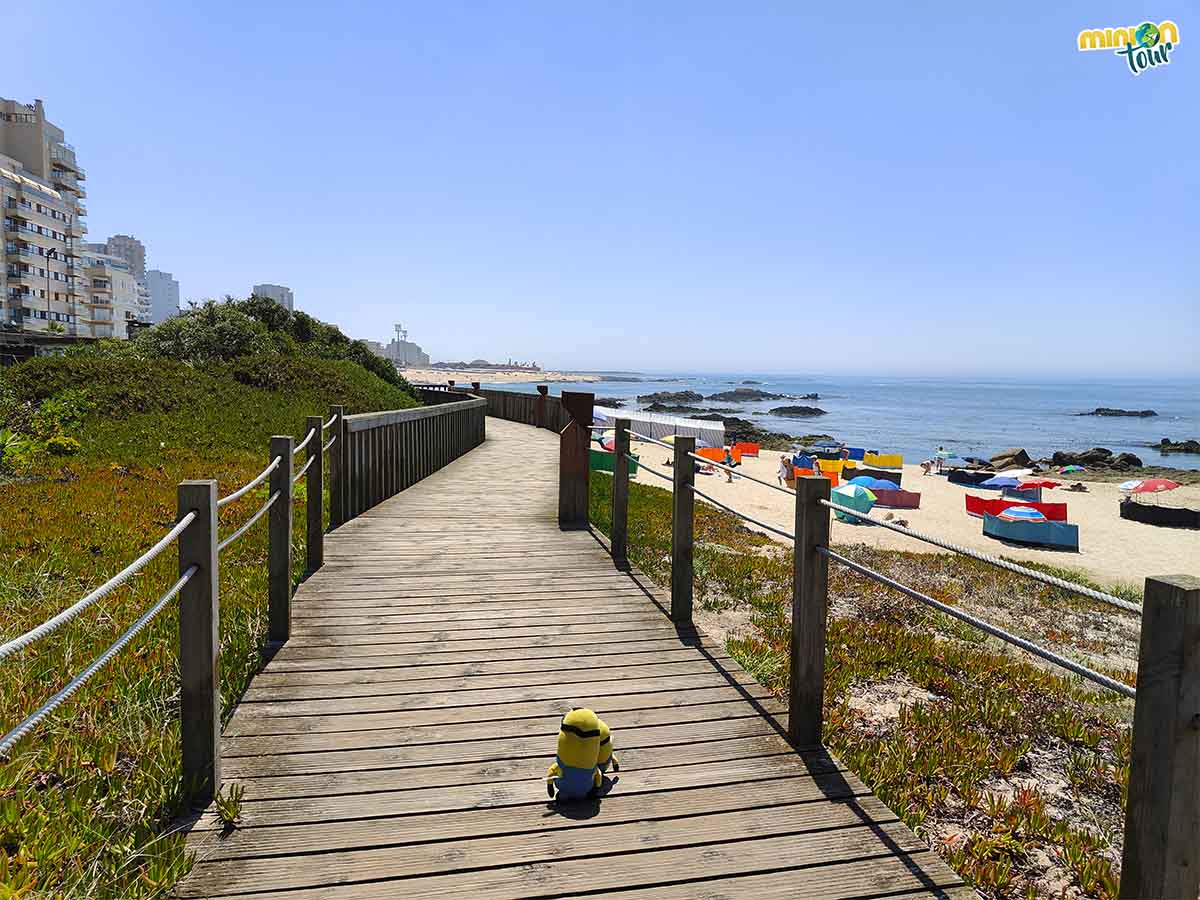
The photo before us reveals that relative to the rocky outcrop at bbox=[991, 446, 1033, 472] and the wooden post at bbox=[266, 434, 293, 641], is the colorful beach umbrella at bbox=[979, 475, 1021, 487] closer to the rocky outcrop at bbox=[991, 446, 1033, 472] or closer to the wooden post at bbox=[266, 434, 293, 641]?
the rocky outcrop at bbox=[991, 446, 1033, 472]

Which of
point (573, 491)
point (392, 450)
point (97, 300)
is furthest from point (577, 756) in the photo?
point (97, 300)

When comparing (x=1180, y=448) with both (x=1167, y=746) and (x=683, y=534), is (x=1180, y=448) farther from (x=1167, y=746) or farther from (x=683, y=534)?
(x=1167, y=746)

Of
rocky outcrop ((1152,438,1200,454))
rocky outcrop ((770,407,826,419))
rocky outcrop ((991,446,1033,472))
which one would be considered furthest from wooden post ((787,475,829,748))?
rocky outcrop ((770,407,826,419))

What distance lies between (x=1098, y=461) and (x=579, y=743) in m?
51.4

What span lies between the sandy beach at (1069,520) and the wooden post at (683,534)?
395 inches

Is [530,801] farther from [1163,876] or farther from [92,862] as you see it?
[1163,876]

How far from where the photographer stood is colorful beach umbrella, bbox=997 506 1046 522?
776 inches

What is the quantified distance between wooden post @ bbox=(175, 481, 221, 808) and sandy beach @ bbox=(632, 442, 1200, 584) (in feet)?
43.8

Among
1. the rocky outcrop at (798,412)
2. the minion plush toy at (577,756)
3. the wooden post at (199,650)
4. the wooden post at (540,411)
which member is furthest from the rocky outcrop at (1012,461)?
the rocky outcrop at (798,412)

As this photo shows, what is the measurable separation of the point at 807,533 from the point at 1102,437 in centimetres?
8137

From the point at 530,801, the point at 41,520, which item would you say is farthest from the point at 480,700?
the point at 41,520

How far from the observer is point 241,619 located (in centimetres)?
527

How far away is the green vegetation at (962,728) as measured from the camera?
11.5ft

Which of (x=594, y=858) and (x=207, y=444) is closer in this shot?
(x=594, y=858)
